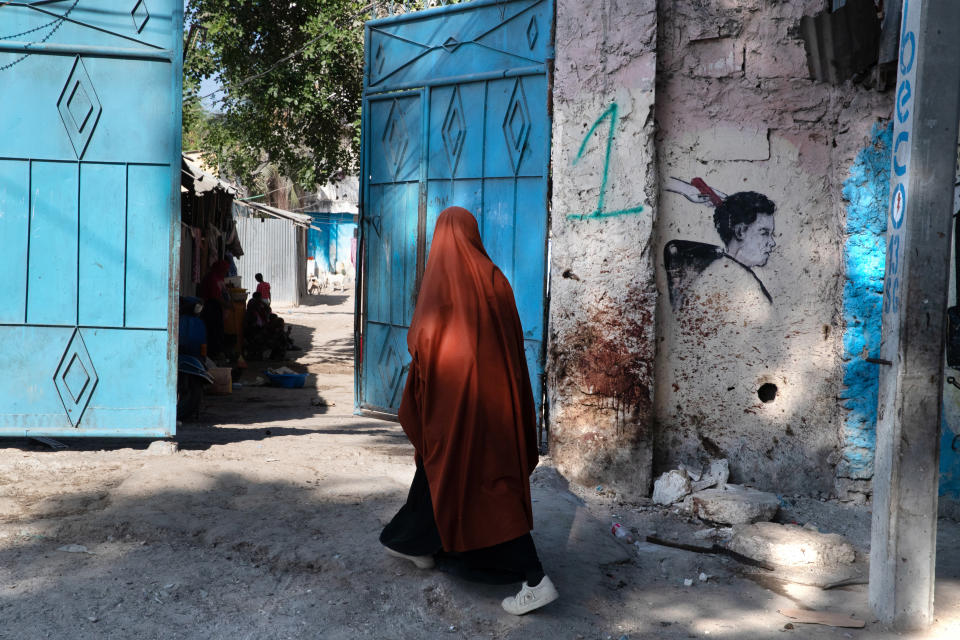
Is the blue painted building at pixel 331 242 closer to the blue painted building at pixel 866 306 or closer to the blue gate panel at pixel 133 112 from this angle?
the blue gate panel at pixel 133 112

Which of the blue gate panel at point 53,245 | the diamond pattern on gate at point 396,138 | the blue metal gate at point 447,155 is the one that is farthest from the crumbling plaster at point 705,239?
the blue gate panel at point 53,245

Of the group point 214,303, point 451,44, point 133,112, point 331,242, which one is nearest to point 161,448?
point 133,112

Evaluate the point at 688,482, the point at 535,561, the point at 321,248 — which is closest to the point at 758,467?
the point at 688,482

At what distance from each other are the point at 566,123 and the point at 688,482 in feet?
6.51

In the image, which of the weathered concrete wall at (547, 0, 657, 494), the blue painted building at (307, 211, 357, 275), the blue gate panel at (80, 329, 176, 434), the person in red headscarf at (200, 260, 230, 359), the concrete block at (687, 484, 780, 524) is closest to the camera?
the concrete block at (687, 484, 780, 524)

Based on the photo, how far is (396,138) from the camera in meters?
5.92

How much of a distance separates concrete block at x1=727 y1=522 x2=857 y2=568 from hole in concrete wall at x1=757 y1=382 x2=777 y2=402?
2.58 feet

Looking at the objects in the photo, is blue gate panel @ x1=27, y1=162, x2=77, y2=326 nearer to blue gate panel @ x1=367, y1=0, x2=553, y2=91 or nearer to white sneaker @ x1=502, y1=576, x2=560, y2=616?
blue gate panel @ x1=367, y1=0, x2=553, y2=91

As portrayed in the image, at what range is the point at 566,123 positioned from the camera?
14.2 feet

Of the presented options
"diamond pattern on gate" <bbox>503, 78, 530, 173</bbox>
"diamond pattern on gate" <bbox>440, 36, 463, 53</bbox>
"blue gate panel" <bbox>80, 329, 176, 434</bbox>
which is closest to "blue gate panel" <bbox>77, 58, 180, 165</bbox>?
"blue gate panel" <bbox>80, 329, 176, 434</bbox>

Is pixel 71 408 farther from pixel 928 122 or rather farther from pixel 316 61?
pixel 316 61

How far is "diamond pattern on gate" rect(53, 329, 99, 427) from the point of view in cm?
455

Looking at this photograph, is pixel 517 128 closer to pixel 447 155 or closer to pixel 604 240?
pixel 447 155

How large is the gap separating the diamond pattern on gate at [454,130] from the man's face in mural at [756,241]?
2020mm
